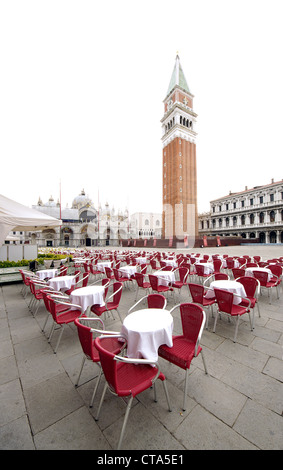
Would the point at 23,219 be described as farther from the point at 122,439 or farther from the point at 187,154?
the point at 187,154

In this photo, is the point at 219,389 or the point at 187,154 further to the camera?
the point at 187,154

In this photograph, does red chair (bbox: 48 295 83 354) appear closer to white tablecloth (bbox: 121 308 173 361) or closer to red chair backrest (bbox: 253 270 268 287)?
white tablecloth (bbox: 121 308 173 361)

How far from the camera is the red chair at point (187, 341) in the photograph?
223 centimetres

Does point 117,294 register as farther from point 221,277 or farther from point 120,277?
point 221,277

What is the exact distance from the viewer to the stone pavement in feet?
5.54

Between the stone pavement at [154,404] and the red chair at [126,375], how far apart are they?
215mm

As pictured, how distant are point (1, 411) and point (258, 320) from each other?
4.83m

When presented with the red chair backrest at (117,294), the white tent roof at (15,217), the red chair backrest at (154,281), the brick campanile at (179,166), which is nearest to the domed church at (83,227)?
the brick campanile at (179,166)

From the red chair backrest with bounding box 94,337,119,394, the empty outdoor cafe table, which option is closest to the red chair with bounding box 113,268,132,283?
the empty outdoor cafe table

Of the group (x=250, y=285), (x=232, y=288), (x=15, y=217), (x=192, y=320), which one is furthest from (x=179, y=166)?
(x=192, y=320)

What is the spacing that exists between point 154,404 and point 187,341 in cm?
85

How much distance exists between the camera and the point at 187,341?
8.62 feet

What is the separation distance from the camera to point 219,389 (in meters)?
2.28
